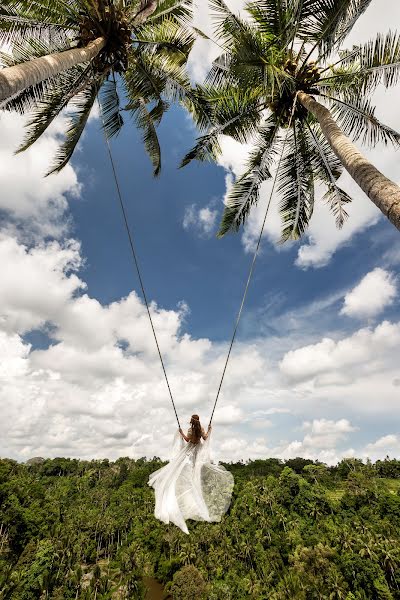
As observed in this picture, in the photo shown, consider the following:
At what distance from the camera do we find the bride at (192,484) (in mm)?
6512

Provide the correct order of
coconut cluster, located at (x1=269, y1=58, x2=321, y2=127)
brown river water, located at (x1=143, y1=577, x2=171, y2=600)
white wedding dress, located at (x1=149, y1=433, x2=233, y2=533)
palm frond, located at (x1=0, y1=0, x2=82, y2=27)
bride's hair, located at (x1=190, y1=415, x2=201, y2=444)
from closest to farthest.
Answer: white wedding dress, located at (x1=149, y1=433, x2=233, y2=533) < palm frond, located at (x1=0, y1=0, x2=82, y2=27) < bride's hair, located at (x1=190, y1=415, x2=201, y2=444) < coconut cluster, located at (x1=269, y1=58, x2=321, y2=127) < brown river water, located at (x1=143, y1=577, x2=171, y2=600)

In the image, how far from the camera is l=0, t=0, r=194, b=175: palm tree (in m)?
6.80

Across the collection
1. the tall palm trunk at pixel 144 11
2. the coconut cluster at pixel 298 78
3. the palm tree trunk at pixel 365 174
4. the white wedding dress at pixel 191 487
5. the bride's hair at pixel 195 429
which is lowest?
the white wedding dress at pixel 191 487

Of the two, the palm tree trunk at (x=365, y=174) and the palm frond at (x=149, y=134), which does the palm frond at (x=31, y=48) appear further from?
the palm tree trunk at (x=365, y=174)

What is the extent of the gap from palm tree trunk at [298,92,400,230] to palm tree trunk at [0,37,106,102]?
13.5 ft

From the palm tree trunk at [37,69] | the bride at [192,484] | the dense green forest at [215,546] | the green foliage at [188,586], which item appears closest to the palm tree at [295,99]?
the palm tree trunk at [37,69]

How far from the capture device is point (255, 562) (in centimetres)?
4403

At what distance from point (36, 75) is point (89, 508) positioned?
75.8 metres

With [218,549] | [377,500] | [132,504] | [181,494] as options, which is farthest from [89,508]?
[181,494]

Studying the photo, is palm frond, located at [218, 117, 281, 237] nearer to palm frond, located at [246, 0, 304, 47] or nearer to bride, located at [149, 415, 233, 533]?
palm frond, located at [246, 0, 304, 47]

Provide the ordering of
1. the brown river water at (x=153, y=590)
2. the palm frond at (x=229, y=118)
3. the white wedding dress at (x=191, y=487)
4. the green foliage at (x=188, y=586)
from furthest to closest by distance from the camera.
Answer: the brown river water at (x=153, y=590) < the green foliage at (x=188, y=586) < the palm frond at (x=229, y=118) < the white wedding dress at (x=191, y=487)

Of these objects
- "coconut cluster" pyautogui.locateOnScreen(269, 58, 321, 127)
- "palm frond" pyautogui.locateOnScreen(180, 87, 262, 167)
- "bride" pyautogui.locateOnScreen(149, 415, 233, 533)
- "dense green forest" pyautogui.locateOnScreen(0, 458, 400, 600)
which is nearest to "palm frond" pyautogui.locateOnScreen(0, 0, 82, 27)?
"palm frond" pyautogui.locateOnScreen(180, 87, 262, 167)

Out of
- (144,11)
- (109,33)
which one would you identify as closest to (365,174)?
(109,33)

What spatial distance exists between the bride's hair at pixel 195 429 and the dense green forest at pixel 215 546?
34557mm
